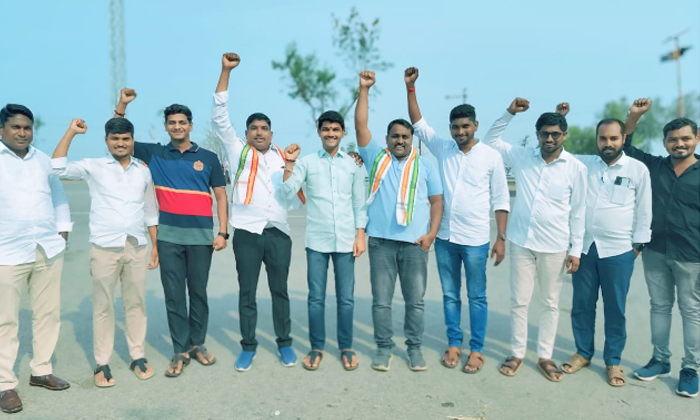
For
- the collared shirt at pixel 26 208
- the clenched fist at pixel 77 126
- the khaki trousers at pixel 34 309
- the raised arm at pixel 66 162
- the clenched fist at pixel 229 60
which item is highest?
the clenched fist at pixel 229 60

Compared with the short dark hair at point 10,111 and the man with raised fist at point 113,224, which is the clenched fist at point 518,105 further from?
the short dark hair at point 10,111

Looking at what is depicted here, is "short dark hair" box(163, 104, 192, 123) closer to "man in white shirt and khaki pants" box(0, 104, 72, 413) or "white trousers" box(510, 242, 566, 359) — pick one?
→ "man in white shirt and khaki pants" box(0, 104, 72, 413)

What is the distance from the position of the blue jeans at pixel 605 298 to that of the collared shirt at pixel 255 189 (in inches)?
102

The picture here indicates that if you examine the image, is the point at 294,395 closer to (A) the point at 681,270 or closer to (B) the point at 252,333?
(B) the point at 252,333

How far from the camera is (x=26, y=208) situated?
149 inches

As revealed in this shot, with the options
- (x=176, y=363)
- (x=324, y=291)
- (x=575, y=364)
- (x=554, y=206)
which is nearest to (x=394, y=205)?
(x=324, y=291)

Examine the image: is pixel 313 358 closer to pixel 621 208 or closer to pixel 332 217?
pixel 332 217

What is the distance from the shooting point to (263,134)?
4.46 m

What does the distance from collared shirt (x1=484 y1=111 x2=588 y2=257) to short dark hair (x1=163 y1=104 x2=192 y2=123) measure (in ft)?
9.26

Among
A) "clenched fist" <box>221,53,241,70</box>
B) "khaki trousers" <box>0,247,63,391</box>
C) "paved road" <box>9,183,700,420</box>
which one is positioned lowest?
"paved road" <box>9,183,700,420</box>

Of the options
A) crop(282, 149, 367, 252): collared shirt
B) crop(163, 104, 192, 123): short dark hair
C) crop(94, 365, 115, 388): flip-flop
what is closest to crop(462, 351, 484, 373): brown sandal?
crop(282, 149, 367, 252): collared shirt

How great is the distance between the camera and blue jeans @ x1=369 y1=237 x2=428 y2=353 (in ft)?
14.6

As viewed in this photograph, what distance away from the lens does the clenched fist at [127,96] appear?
427 cm

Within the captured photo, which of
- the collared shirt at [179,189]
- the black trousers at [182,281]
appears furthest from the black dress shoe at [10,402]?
the collared shirt at [179,189]
